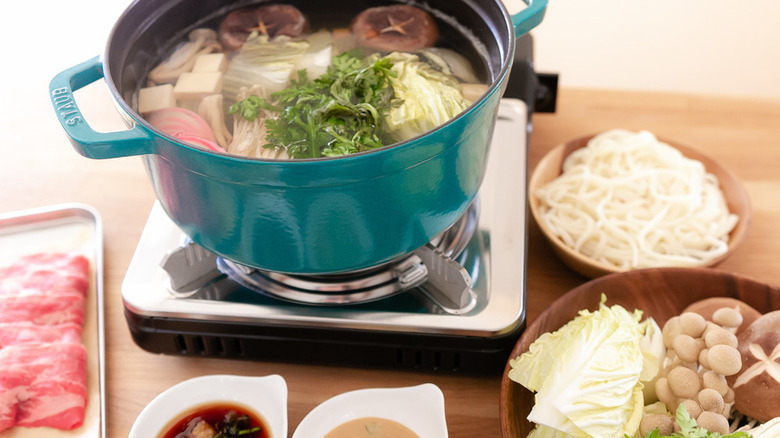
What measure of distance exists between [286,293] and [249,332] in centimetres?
10

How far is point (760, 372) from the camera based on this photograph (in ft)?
3.60

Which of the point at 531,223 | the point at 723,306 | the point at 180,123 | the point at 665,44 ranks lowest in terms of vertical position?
the point at 665,44

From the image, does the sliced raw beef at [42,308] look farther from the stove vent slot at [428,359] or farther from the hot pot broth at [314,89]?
the stove vent slot at [428,359]

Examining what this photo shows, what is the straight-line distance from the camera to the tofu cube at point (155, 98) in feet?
3.95

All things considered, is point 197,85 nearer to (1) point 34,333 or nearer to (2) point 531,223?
(1) point 34,333

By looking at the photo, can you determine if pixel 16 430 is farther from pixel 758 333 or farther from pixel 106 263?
pixel 758 333

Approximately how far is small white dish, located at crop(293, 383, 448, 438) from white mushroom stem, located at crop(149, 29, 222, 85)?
62 cm

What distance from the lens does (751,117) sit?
1870mm

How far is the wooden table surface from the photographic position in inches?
52.2

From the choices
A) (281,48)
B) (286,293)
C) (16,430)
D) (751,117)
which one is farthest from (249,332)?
(751,117)

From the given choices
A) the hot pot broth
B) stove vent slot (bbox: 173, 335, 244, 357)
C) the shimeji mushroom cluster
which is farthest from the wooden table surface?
the hot pot broth

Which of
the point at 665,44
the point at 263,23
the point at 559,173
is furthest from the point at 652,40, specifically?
the point at 263,23

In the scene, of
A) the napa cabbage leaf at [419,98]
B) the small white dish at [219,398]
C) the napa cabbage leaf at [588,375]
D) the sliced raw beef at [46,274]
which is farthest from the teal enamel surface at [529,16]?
the sliced raw beef at [46,274]

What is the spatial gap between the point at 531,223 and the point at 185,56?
814 mm
